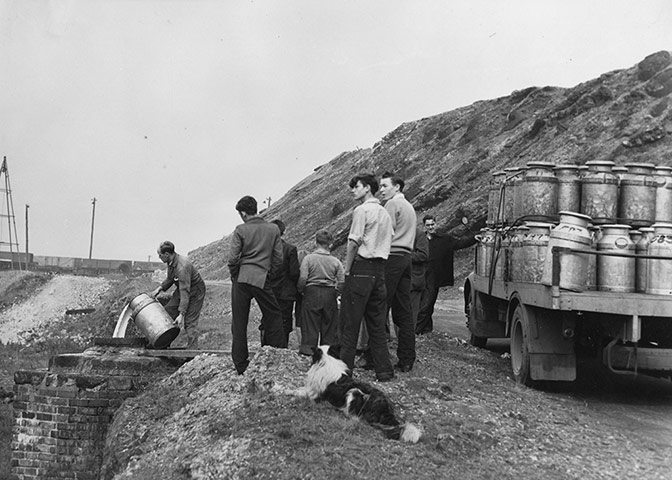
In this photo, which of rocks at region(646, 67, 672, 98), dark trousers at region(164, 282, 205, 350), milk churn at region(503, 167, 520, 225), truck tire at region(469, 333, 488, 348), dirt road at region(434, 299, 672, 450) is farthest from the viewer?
rocks at region(646, 67, 672, 98)

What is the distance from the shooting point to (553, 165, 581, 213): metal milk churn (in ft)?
30.2

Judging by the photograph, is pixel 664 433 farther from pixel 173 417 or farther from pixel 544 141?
pixel 544 141

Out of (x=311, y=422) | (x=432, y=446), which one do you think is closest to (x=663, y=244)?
(x=432, y=446)

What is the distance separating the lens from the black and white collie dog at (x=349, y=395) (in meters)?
6.04

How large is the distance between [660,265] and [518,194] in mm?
2044

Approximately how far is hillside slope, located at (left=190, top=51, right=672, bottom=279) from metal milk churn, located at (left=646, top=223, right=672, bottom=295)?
1862cm

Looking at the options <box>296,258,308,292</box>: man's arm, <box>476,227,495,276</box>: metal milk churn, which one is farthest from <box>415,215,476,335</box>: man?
<box>296,258,308,292</box>: man's arm

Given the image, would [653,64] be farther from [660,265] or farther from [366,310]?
[366,310]

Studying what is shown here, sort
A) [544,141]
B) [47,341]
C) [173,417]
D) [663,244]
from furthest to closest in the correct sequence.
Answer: [544,141] < [47,341] < [663,244] < [173,417]

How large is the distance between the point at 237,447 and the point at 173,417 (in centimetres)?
187

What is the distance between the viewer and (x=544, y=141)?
112 feet

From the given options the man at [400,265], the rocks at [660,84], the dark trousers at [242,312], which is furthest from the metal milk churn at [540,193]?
the rocks at [660,84]

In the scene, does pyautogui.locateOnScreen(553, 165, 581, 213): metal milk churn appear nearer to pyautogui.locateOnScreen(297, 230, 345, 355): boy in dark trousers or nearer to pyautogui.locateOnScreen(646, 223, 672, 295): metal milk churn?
pyautogui.locateOnScreen(646, 223, 672, 295): metal milk churn

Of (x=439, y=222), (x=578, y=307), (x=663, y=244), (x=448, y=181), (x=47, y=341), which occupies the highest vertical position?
(x=448, y=181)
